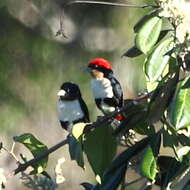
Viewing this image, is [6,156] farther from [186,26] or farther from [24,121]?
[186,26]

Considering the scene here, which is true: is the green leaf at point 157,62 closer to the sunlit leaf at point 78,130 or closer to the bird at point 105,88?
the sunlit leaf at point 78,130

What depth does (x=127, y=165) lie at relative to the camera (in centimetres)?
130

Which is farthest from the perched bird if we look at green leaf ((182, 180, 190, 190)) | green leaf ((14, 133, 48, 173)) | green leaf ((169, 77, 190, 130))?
green leaf ((169, 77, 190, 130))

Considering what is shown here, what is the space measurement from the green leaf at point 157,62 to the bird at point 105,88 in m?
0.96

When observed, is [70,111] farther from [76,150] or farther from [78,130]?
[78,130]

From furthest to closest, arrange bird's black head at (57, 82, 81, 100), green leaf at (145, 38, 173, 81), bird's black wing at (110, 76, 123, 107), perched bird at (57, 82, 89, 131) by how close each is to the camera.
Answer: bird's black head at (57, 82, 81, 100) → perched bird at (57, 82, 89, 131) → bird's black wing at (110, 76, 123, 107) → green leaf at (145, 38, 173, 81)

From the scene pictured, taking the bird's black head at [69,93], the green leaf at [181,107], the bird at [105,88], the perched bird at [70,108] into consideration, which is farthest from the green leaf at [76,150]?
the bird's black head at [69,93]

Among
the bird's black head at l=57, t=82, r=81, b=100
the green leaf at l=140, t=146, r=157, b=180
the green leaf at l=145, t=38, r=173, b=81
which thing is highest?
the green leaf at l=145, t=38, r=173, b=81

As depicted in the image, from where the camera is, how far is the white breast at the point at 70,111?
246 cm

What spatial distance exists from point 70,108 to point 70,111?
0.02m

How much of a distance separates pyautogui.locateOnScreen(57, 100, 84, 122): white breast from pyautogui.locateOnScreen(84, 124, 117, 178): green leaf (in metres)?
1.08

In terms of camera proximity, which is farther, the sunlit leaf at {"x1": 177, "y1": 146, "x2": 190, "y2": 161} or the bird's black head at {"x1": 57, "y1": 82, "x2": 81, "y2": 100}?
the bird's black head at {"x1": 57, "y1": 82, "x2": 81, "y2": 100}

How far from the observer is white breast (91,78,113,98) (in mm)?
2215

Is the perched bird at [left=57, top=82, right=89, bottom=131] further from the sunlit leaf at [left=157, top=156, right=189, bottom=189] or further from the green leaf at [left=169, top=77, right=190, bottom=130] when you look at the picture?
the green leaf at [left=169, top=77, right=190, bottom=130]
